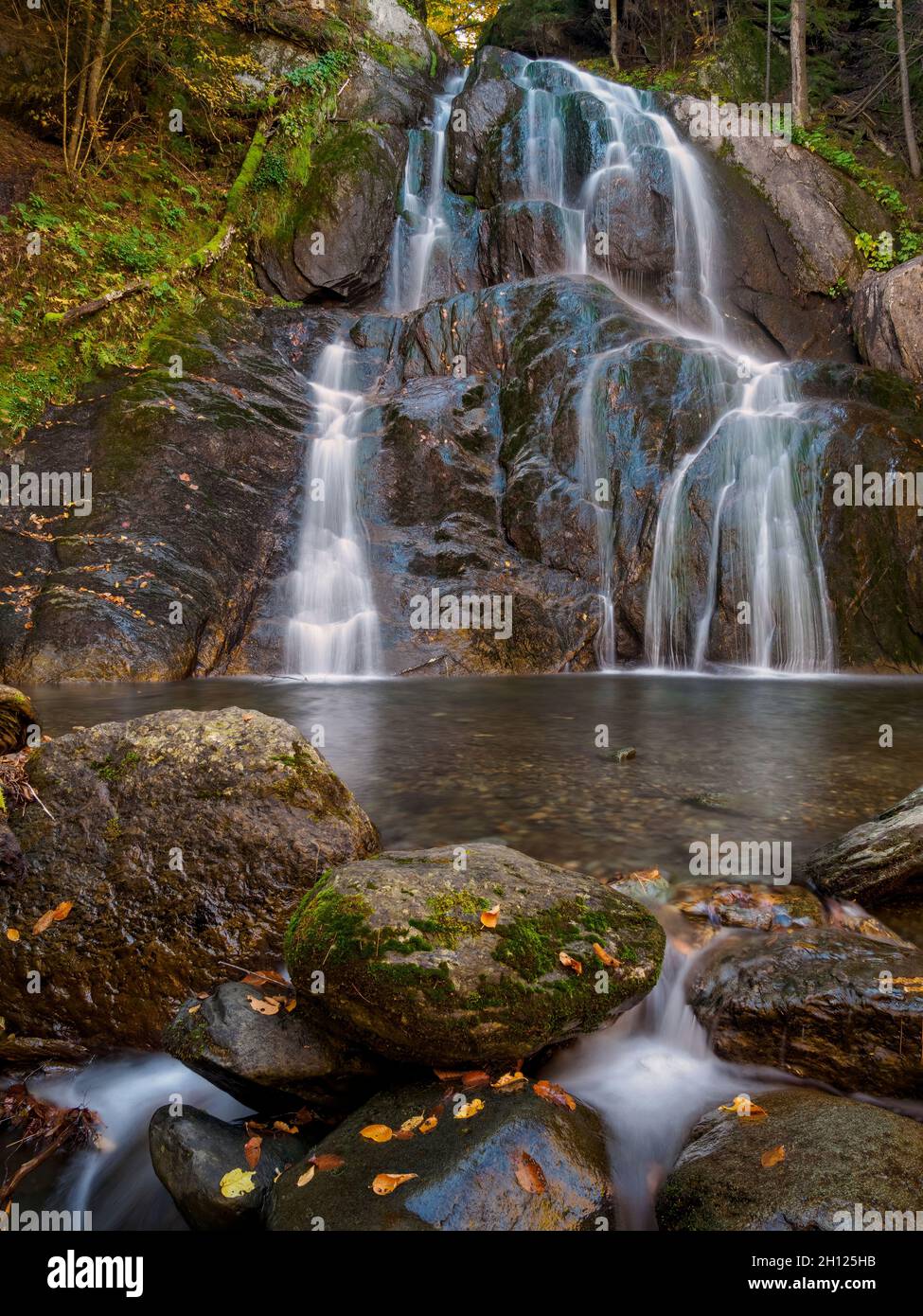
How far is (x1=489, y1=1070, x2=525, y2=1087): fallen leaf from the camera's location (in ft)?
7.90

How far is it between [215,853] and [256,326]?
45.6ft

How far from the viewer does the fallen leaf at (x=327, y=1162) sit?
2.16 m

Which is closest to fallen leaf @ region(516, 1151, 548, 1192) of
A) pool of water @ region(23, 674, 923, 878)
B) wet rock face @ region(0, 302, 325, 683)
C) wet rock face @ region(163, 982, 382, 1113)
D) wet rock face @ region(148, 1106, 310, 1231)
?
wet rock face @ region(163, 982, 382, 1113)

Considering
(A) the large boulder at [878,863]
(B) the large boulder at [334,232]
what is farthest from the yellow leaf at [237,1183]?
(B) the large boulder at [334,232]

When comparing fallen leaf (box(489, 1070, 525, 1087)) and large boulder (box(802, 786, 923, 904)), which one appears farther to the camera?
large boulder (box(802, 786, 923, 904))

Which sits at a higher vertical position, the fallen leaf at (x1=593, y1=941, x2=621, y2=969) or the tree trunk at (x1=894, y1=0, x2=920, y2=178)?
the tree trunk at (x1=894, y1=0, x2=920, y2=178)

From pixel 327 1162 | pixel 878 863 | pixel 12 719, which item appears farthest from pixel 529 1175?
pixel 12 719

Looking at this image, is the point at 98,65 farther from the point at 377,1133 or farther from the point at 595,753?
the point at 377,1133

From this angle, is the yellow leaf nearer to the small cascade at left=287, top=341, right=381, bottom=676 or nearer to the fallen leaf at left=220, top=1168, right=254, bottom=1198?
the fallen leaf at left=220, top=1168, right=254, bottom=1198

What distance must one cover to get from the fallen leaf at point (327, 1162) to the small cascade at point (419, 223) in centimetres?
1740

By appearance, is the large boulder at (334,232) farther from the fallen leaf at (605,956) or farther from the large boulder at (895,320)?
the fallen leaf at (605,956)

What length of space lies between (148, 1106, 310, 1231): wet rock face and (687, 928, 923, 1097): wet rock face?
5.39 ft
